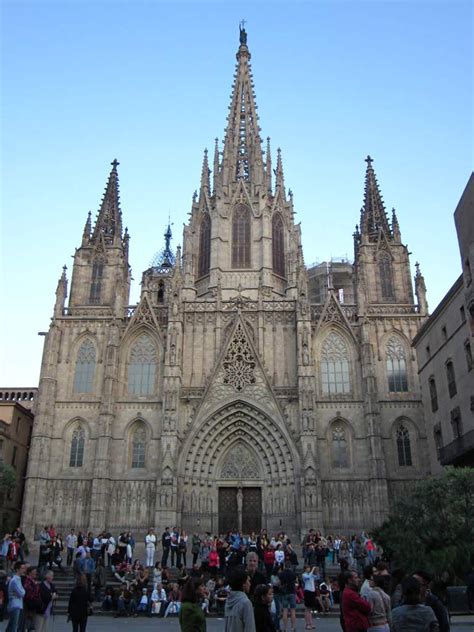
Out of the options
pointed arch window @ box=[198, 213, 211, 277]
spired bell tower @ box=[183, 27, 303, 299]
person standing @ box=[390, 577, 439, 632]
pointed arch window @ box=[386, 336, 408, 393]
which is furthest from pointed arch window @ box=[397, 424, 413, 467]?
person standing @ box=[390, 577, 439, 632]

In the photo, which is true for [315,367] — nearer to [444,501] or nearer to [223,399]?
[223,399]

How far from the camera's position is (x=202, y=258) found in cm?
4428

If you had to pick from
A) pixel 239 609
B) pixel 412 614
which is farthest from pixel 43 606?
pixel 412 614

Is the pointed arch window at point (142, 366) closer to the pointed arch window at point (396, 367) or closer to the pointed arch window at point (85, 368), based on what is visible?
the pointed arch window at point (85, 368)

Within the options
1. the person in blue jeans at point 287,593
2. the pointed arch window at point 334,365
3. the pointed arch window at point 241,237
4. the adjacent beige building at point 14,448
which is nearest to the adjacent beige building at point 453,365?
the pointed arch window at point 334,365

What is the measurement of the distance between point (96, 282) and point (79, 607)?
3211cm

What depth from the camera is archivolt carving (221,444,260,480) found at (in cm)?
3597

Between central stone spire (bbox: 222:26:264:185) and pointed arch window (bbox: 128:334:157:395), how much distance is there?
48.4 ft

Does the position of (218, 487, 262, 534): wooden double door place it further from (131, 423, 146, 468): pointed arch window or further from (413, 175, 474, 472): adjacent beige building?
(413, 175, 474, 472): adjacent beige building

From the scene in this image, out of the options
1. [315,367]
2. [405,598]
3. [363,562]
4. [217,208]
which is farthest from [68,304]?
[405,598]

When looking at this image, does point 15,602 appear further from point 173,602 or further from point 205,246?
point 205,246

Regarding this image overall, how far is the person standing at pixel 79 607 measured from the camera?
36.8 ft

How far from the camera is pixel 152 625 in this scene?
16.5 meters

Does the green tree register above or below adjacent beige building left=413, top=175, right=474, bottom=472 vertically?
below
